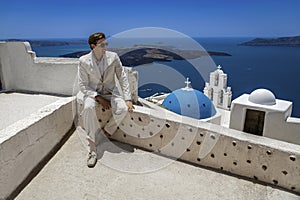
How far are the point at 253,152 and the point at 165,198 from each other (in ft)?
3.31

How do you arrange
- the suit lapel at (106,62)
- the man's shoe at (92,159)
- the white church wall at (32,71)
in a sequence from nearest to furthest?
1. the man's shoe at (92,159)
2. the suit lapel at (106,62)
3. the white church wall at (32,71)

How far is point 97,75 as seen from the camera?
9.75 feet

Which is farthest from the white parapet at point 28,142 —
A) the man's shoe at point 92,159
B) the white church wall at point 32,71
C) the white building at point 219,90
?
the white building at point 219,90

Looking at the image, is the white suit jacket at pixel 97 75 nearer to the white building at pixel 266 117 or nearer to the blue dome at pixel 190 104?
the white building at pixel 266 117

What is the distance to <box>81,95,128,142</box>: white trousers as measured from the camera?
2.88 metres

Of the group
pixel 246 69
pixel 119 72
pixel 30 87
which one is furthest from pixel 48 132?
pixel 246 69

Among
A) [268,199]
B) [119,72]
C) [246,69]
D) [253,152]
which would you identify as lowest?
[246,69]

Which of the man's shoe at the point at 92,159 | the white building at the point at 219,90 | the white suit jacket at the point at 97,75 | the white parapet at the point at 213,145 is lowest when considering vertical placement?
the white building at the point at 219,90

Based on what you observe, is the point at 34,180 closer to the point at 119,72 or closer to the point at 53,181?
the point at 53,181

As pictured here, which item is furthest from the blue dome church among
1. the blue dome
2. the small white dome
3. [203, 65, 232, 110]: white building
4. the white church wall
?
the white church wall

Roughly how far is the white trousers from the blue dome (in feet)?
23.8

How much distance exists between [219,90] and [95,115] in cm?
1468

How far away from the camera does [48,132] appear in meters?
2.94

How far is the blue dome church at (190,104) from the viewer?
411 inches
